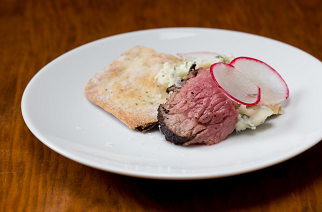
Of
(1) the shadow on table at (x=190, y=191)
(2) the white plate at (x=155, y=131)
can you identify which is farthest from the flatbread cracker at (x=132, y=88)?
(1) the shadow on table at (x=190, y=191)

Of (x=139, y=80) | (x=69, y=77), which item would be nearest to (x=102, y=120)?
(x=139, y=80)

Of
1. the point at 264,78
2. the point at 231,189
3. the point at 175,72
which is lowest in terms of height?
the point at 231,189

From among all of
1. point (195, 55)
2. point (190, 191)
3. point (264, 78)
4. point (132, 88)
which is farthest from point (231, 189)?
point (195, 55)

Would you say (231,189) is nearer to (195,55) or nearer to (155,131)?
(155,131)

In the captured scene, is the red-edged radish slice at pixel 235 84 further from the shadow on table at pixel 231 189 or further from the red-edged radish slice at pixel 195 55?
the red-edged radish slice at pixel 195 55

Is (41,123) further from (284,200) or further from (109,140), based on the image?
(284,200)
